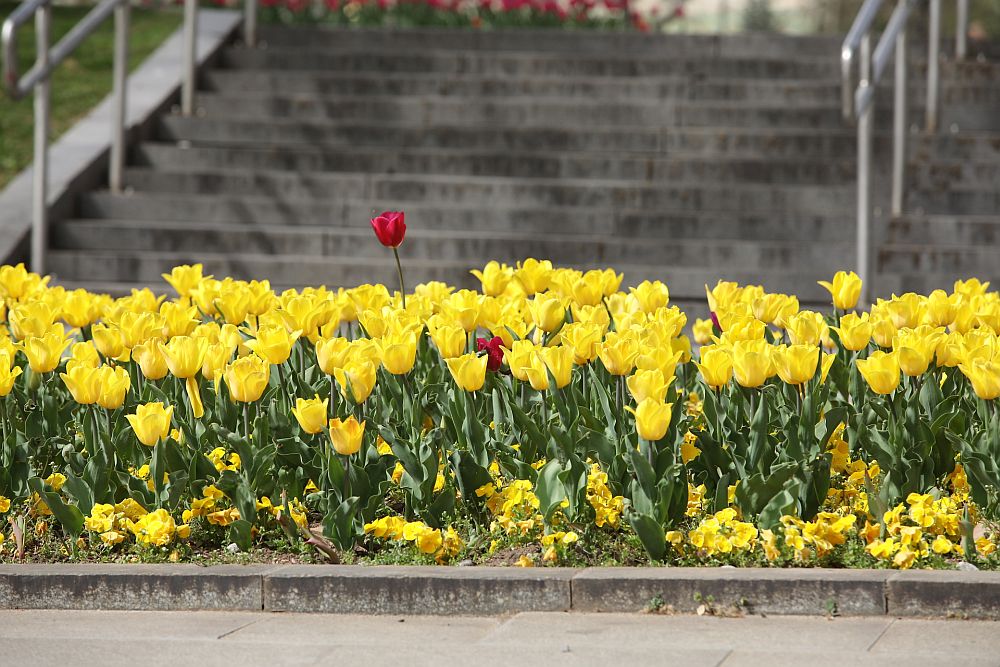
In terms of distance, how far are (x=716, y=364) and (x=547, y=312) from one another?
Result: 0.80m

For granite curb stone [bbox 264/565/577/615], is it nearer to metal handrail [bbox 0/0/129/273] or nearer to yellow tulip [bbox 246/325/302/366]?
yellow tulip [bbox 246/325/302/366]

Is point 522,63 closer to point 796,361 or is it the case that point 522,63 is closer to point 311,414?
point 796,361

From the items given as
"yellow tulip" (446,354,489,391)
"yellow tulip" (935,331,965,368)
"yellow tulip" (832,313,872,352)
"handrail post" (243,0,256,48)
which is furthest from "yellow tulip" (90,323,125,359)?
"handrail post" (243,0,256,48)

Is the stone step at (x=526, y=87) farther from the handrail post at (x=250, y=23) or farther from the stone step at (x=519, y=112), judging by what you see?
the handrail post at (x=250, y=23)

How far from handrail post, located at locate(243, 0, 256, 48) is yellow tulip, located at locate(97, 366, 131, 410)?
26.5 ft

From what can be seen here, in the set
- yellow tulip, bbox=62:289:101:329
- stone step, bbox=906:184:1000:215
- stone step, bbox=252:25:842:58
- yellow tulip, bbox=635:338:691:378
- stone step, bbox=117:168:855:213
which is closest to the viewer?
yellow tulip, bbox=635:338:691:378

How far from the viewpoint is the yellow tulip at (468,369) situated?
435 centimetres

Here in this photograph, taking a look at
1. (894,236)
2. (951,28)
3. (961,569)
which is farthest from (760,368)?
(951,28)

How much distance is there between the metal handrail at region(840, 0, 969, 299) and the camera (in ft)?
28.2

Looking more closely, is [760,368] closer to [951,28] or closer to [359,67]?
[359,67]

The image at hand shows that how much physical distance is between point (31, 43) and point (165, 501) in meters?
12.6

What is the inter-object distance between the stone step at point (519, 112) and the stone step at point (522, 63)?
563 millimetres

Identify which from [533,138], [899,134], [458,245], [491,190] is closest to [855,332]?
[458,245]

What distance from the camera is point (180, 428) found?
4.57 meters
